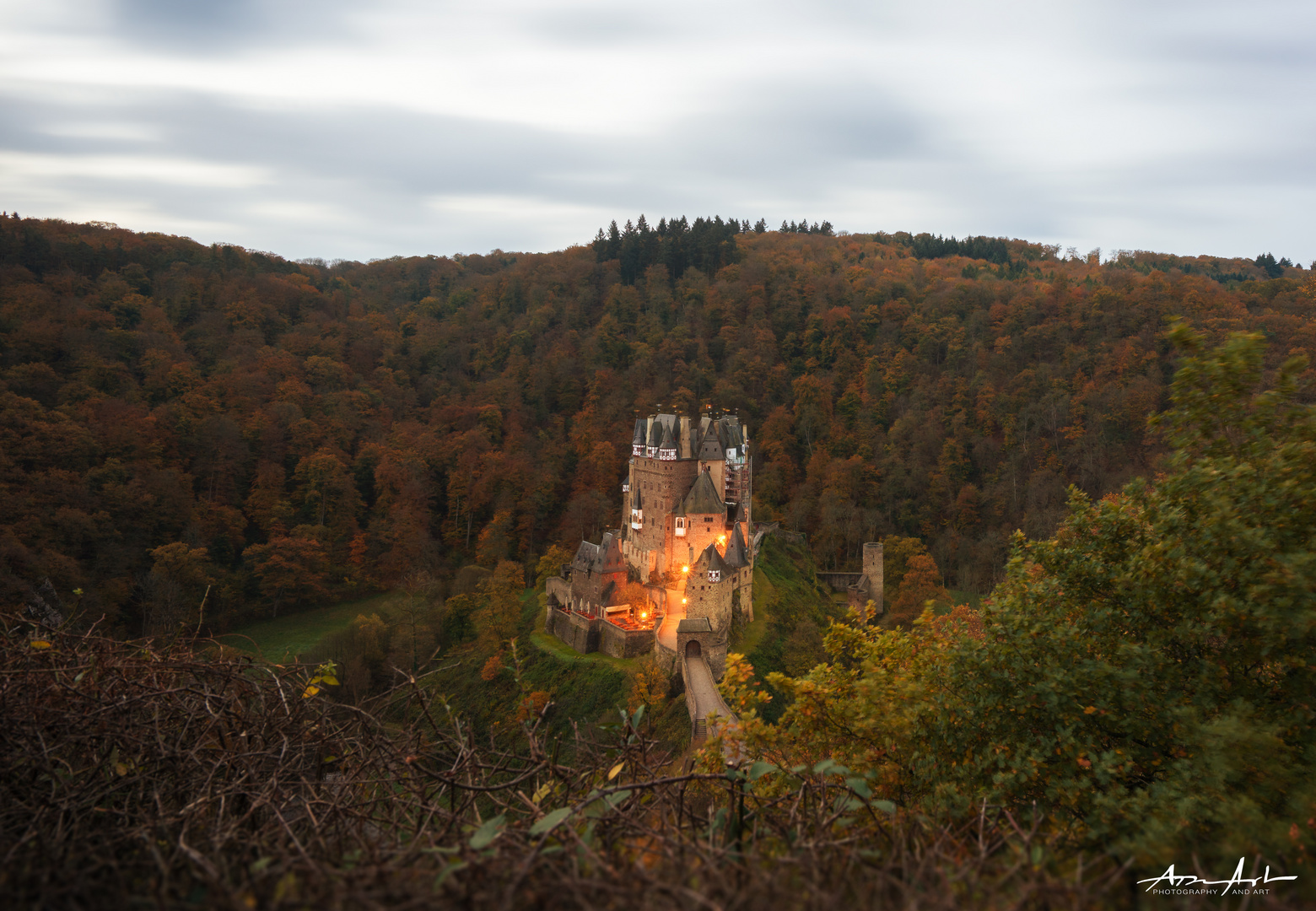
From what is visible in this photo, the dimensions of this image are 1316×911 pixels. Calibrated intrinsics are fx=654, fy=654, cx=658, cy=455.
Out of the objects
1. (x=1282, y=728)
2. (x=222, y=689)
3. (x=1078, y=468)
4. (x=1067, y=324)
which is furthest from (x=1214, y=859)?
(x=1067, y=324)

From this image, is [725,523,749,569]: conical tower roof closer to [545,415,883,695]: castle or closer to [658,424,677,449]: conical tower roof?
[545,415,883,695]: castle

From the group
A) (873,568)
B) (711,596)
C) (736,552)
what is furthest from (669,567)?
(873,568)

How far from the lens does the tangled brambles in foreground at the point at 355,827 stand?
2.55 metres

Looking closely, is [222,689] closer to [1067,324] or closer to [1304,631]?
[1304,631]

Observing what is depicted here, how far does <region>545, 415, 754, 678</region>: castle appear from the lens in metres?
26.1

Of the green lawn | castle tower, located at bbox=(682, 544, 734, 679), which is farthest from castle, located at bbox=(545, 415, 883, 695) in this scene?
the green lawn

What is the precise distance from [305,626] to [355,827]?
40.4m

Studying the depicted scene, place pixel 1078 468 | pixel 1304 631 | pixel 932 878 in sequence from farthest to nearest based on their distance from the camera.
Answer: pixel 1078 468 → pixel 1304 631 → pixel 932 878

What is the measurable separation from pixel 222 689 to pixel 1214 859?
6613 mm

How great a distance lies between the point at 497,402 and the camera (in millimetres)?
62219

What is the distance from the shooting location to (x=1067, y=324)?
194ft

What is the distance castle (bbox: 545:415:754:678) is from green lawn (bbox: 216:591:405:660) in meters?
13.9

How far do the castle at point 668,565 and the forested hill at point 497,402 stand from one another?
51.9 ft

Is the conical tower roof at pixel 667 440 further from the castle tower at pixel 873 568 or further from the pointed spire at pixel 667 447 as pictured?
the castle tower at pixel 873 568
